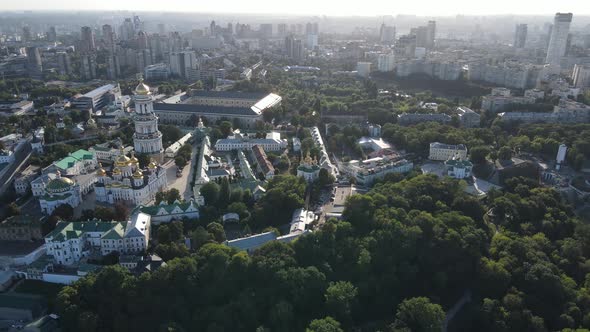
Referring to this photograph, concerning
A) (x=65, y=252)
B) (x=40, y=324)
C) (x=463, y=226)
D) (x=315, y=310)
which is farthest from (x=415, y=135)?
(x=40, y=324)

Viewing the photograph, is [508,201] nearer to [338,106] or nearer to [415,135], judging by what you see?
[415,135]

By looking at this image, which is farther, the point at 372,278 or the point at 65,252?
the point at 65,252

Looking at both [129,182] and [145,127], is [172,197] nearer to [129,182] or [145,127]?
[129,182]

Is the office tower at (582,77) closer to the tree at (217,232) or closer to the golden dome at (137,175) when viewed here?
the tree at (217,232)

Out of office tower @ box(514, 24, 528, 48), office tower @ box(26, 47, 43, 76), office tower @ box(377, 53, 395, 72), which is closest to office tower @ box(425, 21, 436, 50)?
office tower @ box(514, 24, 528, 48)

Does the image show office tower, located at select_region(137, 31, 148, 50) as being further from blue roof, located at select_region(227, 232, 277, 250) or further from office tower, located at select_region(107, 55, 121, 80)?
blue roof, located at select_region(227, 232, 277, 250)
